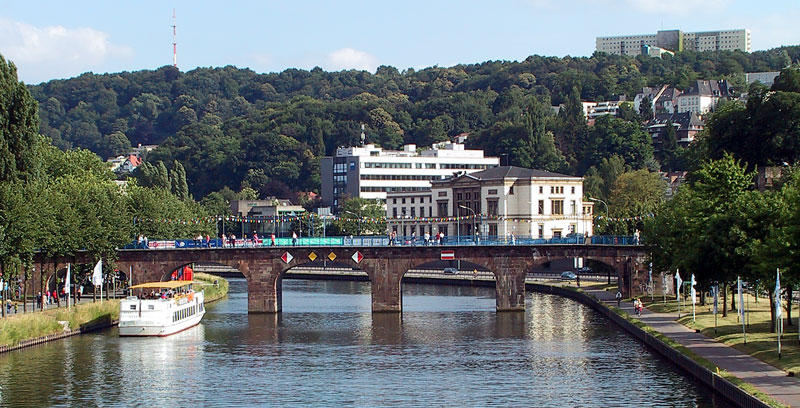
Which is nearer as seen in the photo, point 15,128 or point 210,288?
point 15,128

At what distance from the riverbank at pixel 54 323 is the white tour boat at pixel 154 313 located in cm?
428

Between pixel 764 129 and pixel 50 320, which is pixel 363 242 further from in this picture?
pixel 764 129

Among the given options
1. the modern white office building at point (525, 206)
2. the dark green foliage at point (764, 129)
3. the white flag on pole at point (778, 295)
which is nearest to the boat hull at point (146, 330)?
the white flag on pole at point (778, 295)

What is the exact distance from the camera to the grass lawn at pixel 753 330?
74188 millimetres

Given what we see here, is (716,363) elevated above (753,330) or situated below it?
below

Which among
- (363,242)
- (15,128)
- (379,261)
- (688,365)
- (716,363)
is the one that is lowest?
(688,365)

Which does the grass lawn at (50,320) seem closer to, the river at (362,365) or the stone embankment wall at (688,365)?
the river at (362,365)

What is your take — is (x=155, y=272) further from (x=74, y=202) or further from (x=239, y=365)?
(x=239, y=365)

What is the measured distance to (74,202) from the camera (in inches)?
5032

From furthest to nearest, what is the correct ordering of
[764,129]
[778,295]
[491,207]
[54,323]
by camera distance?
[491,207]
[764,129]
[54,323]
[778,295]

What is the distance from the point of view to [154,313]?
10931 centimetres

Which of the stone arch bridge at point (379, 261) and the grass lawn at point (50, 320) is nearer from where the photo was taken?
the grass lawn at point (50, 320)

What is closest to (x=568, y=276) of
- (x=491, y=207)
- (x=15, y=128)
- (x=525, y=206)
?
(x=525, y=206)

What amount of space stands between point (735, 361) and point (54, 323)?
58802mm
